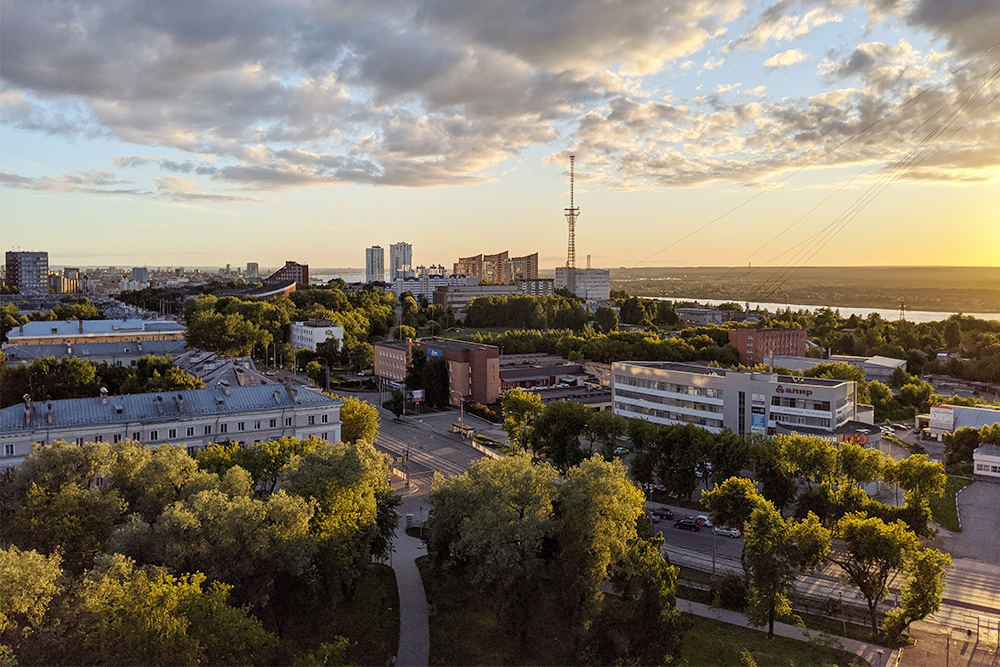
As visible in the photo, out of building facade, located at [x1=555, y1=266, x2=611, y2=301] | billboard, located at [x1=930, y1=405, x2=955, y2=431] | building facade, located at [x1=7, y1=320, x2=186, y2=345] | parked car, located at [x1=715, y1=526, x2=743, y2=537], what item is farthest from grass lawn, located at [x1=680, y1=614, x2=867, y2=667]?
building facade, located at [x1=555, y1=266, x2=611, y2=301]

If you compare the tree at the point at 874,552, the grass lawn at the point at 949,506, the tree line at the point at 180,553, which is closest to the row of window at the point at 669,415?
the grass lawn at the point at 949,506

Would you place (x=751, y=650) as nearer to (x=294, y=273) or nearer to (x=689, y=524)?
(x=689, y=524)

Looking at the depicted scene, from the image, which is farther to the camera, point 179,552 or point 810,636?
point 810,636

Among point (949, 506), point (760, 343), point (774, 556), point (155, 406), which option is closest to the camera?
point (774, 556)

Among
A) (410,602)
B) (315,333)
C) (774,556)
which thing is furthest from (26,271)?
(774,556)

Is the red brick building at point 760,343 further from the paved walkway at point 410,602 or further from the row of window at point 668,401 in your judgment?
the paved walkway at point 410,602
